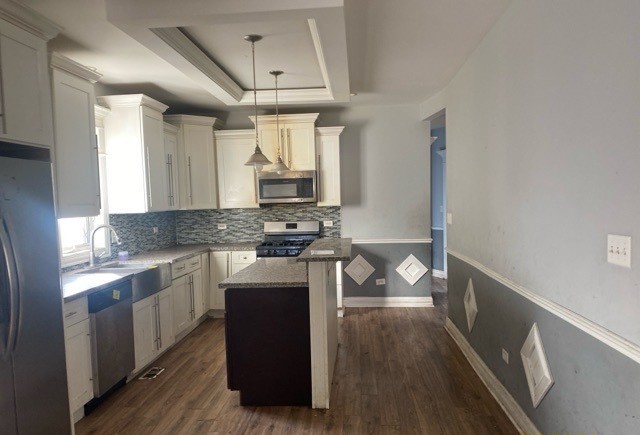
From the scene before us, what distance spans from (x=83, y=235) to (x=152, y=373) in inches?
53.6

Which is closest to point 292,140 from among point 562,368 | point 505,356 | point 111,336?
point 111,336

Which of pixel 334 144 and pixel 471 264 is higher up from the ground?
pixel 334 144

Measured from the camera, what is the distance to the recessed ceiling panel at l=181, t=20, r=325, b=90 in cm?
268

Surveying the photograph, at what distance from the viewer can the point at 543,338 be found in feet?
6.74

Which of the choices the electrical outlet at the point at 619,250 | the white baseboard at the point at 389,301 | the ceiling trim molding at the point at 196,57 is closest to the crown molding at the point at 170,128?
the ceiling trim molding at the point at 196,57

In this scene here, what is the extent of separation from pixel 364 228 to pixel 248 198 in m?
1.56

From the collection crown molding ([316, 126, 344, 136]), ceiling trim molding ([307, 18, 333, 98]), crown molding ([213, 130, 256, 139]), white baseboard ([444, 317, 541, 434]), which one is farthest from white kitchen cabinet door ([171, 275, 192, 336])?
white baseboard ([444, 317, 541, 434])

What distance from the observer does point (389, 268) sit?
5078 millimetres

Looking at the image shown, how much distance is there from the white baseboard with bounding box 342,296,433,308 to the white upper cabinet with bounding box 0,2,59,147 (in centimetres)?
386

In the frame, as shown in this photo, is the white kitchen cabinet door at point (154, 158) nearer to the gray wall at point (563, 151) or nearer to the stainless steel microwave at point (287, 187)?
the stainless steel microwave at point (287, 187)

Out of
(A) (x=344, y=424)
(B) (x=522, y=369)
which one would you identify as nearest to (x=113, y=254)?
(A) (x=344, y=424)

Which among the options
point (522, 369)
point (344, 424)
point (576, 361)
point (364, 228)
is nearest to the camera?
point (576, 361)

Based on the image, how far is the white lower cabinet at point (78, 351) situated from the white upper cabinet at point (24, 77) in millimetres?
1092

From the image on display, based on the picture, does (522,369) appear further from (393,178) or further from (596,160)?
(393,178)
